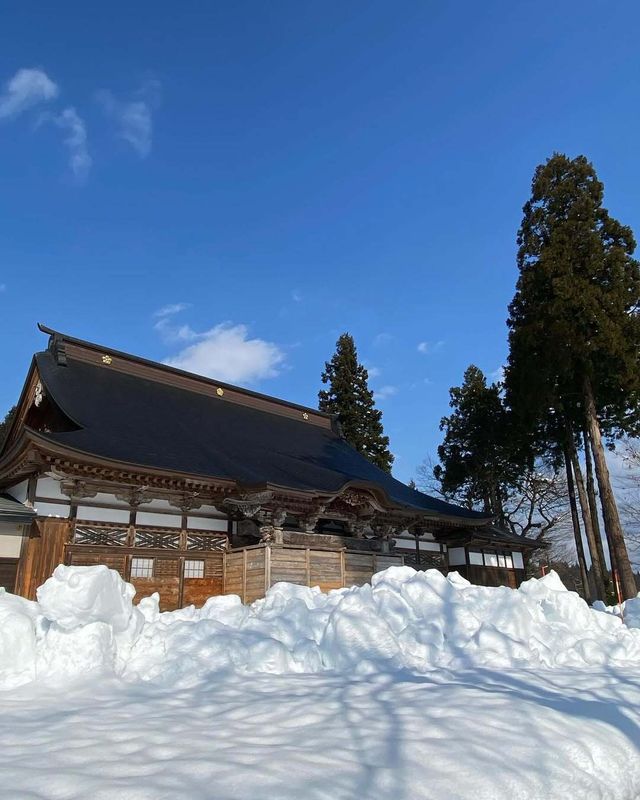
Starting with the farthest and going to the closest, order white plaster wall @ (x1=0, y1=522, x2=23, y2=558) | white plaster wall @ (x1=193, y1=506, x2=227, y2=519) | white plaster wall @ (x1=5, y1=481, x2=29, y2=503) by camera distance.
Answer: white plaster wall @ (x1=193, y1=506, x2=227, y2=519), white plaster wall @ (x1=5, y1=481, x2=29, y2=503), white plaster wall @ (x1=0, y1=522, x2=23, y2=558)

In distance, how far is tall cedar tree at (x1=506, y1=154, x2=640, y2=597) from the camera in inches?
623

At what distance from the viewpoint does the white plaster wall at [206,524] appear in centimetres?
1188

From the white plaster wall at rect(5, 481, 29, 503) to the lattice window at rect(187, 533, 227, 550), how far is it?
10.4ft

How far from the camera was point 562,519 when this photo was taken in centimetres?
2650

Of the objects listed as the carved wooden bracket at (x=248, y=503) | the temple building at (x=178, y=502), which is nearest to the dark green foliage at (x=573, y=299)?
the temple building at (x=178, y=502)

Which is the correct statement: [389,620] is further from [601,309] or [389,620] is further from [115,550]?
[601,309]

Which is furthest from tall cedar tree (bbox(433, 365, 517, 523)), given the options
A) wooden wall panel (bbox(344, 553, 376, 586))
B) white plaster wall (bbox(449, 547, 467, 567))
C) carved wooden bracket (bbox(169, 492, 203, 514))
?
carved wooden bracket (bbox(169, 492, 203, 514))

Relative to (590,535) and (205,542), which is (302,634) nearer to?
(205,542)

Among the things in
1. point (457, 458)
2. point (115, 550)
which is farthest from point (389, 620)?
point (457, 458)

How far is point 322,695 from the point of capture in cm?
452

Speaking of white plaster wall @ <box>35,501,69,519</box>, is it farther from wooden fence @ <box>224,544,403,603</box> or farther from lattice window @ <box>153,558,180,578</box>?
wooden fence @ <box>224,544,403,603</box>

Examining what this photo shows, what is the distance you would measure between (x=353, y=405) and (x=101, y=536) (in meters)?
17.1

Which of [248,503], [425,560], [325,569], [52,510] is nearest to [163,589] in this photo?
[248,503]

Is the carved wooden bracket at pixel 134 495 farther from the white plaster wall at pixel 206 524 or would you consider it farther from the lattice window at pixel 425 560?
the lattice window at pixel 425 560
